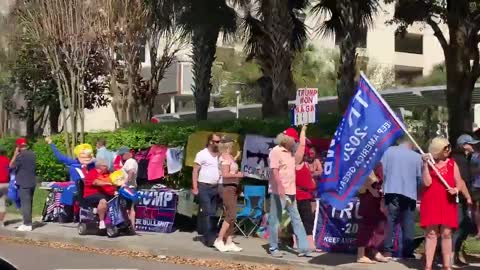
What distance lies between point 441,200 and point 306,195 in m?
2.57

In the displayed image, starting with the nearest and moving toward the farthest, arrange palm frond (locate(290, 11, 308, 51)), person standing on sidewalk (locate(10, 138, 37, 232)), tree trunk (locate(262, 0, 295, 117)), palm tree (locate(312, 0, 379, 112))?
1. person standing on sidewalk (locate(10, 138, 37, 232))
2. palm tree (locate(312, 0, 379, 112))
3. tree trunk (locate(262, 0, 295, 117))
4. palm frond (locate(290, 11, 308, 51))

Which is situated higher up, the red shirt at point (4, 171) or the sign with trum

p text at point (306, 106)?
the sign with trum

p text at point (306, 106)

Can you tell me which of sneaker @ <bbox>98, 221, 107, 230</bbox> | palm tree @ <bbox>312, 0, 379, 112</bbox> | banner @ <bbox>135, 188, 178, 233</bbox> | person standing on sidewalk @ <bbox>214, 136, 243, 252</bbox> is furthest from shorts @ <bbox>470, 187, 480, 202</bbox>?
sneaker @ <bbox>98, 221, 107, 230</bbox>

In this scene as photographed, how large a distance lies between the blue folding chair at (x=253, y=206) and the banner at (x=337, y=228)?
5.22ft

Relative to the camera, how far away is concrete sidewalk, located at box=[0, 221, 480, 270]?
10.5 meters

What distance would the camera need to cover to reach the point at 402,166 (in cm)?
1020

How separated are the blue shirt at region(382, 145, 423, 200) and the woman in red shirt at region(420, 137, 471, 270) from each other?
28.8 inches

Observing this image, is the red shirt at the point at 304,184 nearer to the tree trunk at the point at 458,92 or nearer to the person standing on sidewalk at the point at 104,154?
the person standing on sidewalk at the point at 104,154

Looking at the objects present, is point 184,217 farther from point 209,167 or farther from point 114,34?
point 114,34

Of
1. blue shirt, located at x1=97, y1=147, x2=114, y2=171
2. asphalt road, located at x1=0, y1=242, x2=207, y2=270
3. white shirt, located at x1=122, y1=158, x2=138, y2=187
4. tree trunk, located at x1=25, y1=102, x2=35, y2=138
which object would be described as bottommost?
asphalt road, located at x1=0, y1=242, x2=207, y2=270

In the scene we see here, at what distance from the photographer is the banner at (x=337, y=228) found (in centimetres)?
1131

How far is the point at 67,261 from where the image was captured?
1148 centimetres

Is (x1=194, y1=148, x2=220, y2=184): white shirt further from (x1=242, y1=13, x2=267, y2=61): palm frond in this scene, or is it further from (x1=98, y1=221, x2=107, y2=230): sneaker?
(x1=242, y1=13, x2=267, y2=61): palm frond

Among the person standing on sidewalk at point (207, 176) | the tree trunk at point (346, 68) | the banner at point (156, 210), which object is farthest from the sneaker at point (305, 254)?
the tree trunk at point (346, 68)
